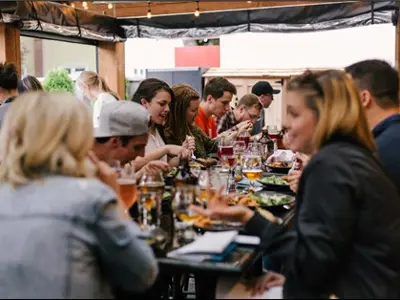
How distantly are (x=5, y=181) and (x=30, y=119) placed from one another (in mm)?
219

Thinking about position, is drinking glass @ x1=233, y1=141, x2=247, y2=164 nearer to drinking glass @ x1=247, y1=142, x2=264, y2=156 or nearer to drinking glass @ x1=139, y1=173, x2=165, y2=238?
drinking glass @ x1=247, y1=142, x2=264, y2=156

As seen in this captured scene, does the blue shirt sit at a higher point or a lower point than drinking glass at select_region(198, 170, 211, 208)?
higher

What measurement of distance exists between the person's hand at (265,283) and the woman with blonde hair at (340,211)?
23 centimetres

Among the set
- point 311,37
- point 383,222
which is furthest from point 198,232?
point 311,37

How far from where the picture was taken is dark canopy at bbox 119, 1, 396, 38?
6.38m

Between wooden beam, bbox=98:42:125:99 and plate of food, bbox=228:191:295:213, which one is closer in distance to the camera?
plate of food, bbox=228:191:295:213

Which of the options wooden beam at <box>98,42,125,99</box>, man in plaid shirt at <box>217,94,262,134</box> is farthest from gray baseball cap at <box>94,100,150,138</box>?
wooden beam at <box>98,42,125,99</box>

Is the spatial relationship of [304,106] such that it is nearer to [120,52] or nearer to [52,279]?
[52,279]

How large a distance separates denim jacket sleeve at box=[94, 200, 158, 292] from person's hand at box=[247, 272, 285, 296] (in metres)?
0.56

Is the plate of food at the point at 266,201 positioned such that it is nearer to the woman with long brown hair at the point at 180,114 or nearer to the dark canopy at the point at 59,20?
the woman with long brown hair at the point at 180,114

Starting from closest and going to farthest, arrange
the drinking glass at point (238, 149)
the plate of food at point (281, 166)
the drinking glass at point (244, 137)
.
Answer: the drinking glass at point (238, 149), the plate of food at point (281, 166), the drinking glass at point (244, 137)

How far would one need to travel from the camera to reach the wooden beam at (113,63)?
26.0 ft

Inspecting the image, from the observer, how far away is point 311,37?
10.2m

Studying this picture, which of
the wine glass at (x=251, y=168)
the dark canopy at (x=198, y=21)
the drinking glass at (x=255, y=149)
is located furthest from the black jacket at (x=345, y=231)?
the dark canopy at (x=198, y=21)
